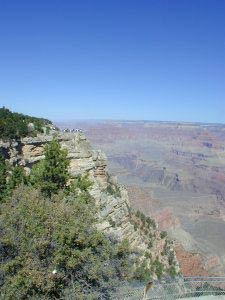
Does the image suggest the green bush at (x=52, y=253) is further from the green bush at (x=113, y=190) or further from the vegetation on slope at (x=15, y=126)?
the green bush at (x=113, y=190)

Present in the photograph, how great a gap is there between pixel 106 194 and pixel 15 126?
10.1 meters

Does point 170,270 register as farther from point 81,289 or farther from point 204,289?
point 81,289

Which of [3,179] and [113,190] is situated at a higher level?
[3,179]

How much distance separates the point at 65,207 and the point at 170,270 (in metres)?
20.6

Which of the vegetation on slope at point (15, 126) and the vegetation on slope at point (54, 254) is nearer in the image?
the vegetation on slope at point (54, 254)

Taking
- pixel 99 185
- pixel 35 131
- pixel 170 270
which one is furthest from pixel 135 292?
pixel 35 131

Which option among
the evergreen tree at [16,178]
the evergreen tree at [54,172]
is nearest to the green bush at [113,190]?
the evergreen tree at [54,172]

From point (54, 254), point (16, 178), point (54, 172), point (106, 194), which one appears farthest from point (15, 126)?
point (54, 254)

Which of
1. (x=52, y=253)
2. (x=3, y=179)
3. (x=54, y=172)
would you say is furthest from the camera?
(x=54, y=172)

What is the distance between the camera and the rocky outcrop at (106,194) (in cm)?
3812

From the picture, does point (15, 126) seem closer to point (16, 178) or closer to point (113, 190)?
point (16, 178)

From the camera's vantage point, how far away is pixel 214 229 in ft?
A: 600

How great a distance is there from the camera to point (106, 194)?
42.4m

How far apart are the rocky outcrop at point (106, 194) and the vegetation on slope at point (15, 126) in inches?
32.1
